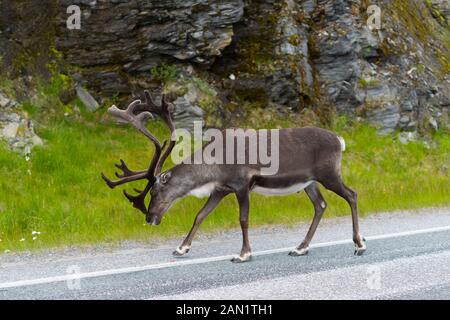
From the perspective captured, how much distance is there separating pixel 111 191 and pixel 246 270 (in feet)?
15.9

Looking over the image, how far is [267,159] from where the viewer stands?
7457mm

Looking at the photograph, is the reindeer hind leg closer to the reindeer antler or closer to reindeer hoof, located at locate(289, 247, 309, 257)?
reindeer hoof, located at locate(289, 247, 309, 257)

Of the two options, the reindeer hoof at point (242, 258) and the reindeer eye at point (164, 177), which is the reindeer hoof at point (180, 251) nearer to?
the reindeer hoof at point (242, 258)

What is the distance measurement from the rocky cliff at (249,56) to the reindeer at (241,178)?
19.6 ft

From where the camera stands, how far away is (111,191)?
416 inches

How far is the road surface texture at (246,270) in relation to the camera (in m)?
5.37

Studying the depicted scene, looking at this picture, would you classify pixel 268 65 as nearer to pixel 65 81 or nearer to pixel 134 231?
pixel 65 81

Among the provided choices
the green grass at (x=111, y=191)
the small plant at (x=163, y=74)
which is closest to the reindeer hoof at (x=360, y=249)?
the green grass at (x=111, y=191)

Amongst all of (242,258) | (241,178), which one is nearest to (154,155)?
(241,178)

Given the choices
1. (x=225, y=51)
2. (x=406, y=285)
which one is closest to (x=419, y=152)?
(x=225, y=51)

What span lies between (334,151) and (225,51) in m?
7.43

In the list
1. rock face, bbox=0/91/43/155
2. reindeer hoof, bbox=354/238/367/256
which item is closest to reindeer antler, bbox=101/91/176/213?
reindeer hoof, bbox=354/238/367/256

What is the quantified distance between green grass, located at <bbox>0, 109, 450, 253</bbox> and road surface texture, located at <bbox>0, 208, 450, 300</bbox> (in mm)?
901
